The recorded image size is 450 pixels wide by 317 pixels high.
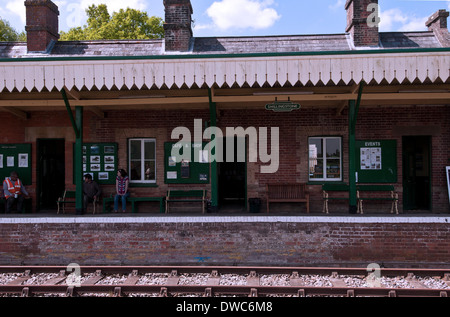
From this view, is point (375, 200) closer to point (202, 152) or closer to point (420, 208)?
point (420, 208)

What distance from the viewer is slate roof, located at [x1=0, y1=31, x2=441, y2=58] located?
1244 cm

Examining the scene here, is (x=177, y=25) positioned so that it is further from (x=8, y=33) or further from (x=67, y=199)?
(x=8, y=33)

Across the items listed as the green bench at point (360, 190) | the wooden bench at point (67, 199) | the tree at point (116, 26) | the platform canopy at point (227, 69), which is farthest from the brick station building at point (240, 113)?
the tree at point (116, 26)

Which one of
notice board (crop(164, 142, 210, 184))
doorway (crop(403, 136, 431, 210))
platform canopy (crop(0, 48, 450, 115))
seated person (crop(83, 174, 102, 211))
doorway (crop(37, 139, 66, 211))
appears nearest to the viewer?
Result: platform canopy (crop(0, 48, 450, 115))

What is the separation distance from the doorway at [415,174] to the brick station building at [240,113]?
1.4 inches

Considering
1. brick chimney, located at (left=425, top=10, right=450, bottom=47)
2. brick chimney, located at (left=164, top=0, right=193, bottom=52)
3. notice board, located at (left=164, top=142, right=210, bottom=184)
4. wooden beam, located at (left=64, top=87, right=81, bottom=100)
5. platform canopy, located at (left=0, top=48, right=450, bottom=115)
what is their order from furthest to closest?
brick chimney, located at (left=164, top=0, right=193, bottom=52) < brick chimney, located at (left=425, top=10, right=450, bottom=47) < notice board, located at (left=164, top=142, right=210, bottom=184) < wooden beam, located at (left=64, top=87, right=81, bottom=100) < platform canopy, located at (left=0, top=48, right=450, bottom=115)

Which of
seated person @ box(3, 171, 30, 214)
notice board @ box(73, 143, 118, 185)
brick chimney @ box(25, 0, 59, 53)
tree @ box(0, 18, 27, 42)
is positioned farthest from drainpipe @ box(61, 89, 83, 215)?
tree @ box(0, 18, 27, 42)

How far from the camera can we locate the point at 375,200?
1037 cm

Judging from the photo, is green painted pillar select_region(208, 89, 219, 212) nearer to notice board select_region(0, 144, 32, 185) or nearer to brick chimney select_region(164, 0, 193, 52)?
brick chimney select_region(164, 0, 193, 52)

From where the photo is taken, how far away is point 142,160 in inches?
432

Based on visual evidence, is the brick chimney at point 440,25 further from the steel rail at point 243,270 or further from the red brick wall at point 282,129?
the steel rail at point 243,270

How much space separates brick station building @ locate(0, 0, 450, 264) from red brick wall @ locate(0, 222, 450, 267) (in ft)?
0.19

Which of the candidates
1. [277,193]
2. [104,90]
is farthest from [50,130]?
[277,193]

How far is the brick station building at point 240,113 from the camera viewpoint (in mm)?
7531
